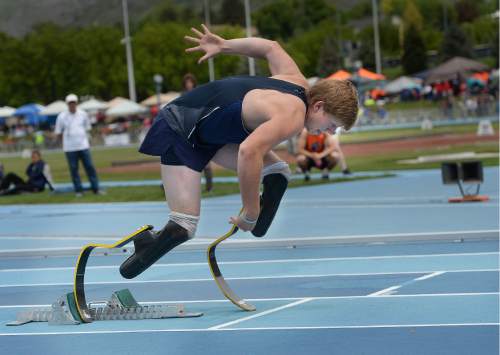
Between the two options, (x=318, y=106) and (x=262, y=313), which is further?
(x=262, y=313)

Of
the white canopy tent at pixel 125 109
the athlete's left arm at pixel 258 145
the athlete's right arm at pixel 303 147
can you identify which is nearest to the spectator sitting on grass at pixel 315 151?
the athlete's right arm at pixel 303 147

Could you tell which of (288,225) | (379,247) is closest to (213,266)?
(379,247)

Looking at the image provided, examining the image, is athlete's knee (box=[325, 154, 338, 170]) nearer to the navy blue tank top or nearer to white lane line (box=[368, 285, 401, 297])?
white lane line (box=[368, 285, 401, 297])

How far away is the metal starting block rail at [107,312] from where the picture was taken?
23.6 ft

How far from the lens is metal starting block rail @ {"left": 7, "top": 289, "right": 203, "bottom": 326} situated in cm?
720

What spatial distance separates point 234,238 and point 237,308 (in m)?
4.55

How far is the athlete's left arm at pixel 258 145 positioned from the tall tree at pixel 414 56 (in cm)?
11703

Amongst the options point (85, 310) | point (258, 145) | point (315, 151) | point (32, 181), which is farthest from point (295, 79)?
point (32, 181)

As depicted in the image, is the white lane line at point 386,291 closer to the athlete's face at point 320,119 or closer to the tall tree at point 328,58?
the athlete's face at point 320,119

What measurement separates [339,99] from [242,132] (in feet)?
1.99

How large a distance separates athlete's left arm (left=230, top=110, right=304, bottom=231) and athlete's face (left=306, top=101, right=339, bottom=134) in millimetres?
149

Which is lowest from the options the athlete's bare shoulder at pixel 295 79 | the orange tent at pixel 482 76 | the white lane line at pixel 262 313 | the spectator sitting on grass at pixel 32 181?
the orange tent at pixel 482 76

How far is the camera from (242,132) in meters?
6.86

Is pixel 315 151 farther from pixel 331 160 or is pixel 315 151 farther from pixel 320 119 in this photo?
pixel 320 119
